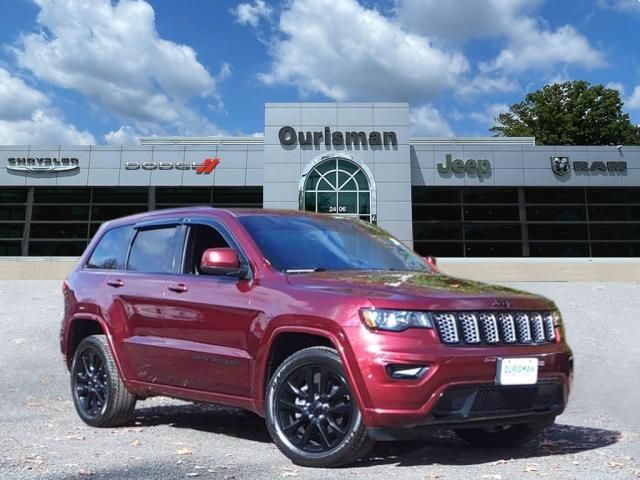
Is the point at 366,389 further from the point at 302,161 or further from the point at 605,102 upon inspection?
the point at 605,102

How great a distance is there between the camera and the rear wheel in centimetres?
479

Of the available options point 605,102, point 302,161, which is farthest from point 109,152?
point 605,102

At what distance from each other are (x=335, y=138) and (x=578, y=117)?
32.2m

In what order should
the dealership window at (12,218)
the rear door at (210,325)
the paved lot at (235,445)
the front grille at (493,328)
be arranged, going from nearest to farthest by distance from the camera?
the front grille at (493,328) → the paved lot at (235,445) → the rear door at (210,325) → the dealership window at (12,218)

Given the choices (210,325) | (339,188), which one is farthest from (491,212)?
(210,325)

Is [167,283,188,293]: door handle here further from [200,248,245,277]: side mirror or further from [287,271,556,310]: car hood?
[287,271,556,310]: car hood

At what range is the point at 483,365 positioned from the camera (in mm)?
3887

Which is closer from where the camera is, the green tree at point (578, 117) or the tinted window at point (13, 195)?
the tinted window at point (13, 195)

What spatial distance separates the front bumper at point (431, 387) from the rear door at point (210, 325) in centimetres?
98

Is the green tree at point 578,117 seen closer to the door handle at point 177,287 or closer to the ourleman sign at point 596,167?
the ourleman sign at point 596,167

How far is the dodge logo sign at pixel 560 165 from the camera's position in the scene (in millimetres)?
36750

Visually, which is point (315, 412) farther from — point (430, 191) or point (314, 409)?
point (430, 191)

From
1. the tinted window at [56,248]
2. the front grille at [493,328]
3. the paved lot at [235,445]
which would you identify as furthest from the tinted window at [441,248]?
the front grille at [493,328]

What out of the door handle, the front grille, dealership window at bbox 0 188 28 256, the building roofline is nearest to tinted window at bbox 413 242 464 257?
the building roofline
